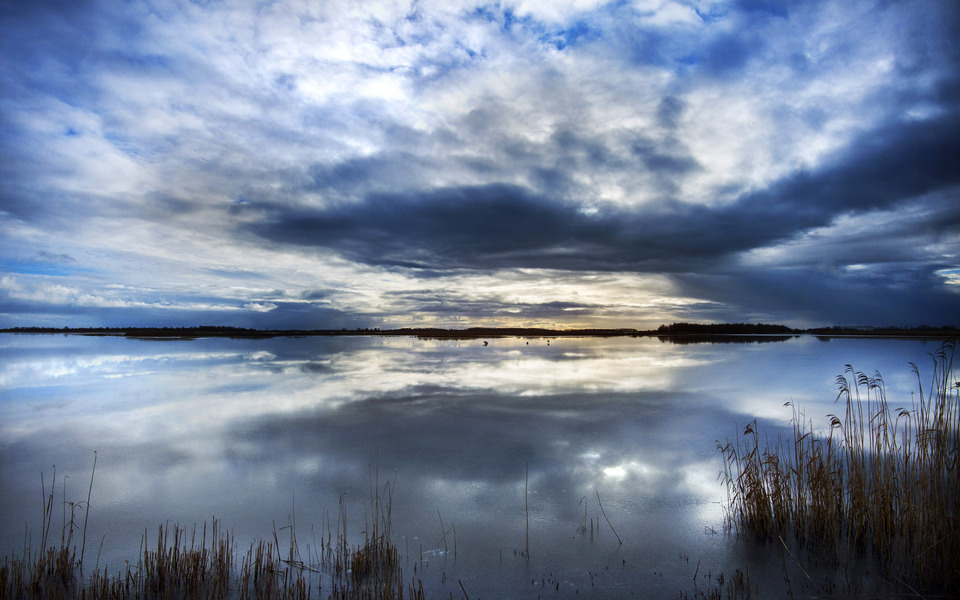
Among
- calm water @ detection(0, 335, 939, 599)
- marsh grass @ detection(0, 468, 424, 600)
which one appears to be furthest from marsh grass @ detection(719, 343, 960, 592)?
marsh grass @ detection(0, 468, 424, 600)

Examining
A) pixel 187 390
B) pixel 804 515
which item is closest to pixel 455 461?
pixel 804 515

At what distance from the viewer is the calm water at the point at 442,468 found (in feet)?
16.5

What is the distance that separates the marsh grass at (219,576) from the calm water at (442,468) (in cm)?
33

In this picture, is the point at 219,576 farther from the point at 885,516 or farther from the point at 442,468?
the point at 885,516

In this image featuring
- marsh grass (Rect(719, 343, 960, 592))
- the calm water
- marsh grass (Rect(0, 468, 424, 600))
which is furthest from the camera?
the calm water

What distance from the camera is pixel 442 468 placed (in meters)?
8.13

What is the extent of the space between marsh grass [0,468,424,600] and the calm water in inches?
12.8

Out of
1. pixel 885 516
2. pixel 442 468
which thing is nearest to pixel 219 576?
pixel 442 468

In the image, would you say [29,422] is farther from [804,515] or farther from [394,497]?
[804,515]

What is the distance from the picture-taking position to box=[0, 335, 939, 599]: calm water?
199 inches

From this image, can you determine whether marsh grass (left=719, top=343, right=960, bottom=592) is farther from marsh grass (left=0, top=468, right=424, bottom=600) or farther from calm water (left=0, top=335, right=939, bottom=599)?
marsh grass (left=0, top=468, right=424, bottom=600)

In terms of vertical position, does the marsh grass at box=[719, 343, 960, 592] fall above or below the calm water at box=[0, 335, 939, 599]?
above

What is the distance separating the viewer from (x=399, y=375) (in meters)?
21.7

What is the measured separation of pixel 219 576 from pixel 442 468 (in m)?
4.17
